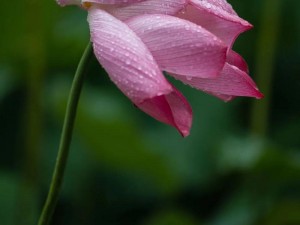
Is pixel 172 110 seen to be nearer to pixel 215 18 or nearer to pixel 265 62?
pixel 215 18

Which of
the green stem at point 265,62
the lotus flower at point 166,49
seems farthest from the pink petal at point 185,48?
the green stem at point 265,62

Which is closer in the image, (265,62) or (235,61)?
(235,61)

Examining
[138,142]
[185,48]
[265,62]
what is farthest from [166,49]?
[265,62]

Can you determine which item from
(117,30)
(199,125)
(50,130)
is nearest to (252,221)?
(199,125)

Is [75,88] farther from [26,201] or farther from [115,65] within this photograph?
[26,201]

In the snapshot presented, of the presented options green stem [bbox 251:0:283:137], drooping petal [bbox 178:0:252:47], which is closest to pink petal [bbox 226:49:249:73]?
drooping petal [bbox 178:0:252:47]

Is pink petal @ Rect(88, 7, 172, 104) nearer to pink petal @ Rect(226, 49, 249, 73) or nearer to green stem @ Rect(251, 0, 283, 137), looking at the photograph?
pink petal @ Rect(226, 49, 249, 73)

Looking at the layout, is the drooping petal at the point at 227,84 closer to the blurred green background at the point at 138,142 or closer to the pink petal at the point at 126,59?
the pink petal at the point at 126,59
